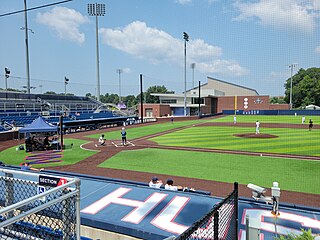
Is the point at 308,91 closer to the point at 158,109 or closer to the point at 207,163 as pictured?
the point at 158,109

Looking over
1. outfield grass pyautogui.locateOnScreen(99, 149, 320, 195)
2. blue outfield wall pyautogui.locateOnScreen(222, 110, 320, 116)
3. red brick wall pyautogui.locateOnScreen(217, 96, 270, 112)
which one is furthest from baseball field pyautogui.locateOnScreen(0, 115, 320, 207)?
red brick wall pyautogui.locateOnScreen(217, 96, 270, 112)

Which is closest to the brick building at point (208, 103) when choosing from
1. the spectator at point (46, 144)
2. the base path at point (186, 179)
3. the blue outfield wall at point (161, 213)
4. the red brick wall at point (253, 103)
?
the red brick wall at point (253, 103)

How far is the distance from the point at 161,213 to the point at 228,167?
7.77 metres

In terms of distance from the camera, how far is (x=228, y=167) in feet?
43.9

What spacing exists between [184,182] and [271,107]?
2703 inches

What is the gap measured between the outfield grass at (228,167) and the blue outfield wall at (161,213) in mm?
3993

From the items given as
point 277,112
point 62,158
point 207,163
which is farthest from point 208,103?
point 62,158

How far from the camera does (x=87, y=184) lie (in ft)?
29.1

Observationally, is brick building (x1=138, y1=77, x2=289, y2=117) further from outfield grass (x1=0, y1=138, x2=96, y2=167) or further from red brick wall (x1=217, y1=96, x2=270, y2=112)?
outfield grass (x1=0, y1=138, x2=96, y2=167)

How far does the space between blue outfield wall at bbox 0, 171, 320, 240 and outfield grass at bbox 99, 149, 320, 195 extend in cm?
399

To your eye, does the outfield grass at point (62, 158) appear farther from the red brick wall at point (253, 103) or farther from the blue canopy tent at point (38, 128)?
the red brick wall at point (253, 103)

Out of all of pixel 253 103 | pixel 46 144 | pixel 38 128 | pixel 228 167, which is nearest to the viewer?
pixel 228 167

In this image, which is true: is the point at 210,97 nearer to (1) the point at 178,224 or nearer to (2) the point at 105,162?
(2) the point at 105,162

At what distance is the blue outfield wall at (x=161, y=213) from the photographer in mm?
5699
